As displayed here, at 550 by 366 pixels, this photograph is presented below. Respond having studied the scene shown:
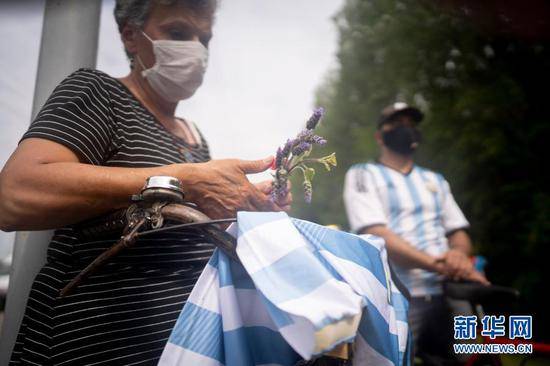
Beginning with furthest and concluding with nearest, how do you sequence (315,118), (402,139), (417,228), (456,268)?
(402,139) < (417,228) < (456,268) < (315,118)

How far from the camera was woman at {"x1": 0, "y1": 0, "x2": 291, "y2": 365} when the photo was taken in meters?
0.88

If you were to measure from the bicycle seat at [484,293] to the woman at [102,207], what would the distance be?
5.37 feet

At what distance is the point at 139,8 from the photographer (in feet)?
4.32

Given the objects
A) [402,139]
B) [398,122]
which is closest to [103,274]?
[402,139]

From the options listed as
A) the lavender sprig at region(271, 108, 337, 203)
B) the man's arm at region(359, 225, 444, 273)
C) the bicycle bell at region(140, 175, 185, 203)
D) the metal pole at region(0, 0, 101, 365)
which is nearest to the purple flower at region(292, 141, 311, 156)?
the lavender sprig at region(271, 108, 337, 203)

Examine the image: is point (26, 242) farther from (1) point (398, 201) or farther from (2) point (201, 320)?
(1) point (398, 201)

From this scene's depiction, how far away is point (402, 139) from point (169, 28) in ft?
7.95

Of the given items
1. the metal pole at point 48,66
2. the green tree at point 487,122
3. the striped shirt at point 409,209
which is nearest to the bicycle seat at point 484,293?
the striped shirt at point 409,209

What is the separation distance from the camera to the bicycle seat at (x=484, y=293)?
7.04 feet

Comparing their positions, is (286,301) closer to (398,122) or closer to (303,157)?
(303,157)

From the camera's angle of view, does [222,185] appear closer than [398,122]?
Yes

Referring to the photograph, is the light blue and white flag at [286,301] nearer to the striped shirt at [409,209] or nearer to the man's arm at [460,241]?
the striped shirt at [409,209]

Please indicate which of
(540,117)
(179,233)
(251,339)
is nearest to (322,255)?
(251,339)

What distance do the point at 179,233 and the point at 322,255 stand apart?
0.45 meters
